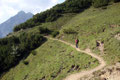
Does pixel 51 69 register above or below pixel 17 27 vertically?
below

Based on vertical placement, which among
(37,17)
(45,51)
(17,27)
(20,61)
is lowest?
(20,61)

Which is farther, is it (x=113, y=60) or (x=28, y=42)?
(x=28, y=42)

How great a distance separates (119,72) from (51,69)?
40.3 feet

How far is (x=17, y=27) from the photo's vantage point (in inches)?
2349

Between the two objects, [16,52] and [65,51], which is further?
[16,52]

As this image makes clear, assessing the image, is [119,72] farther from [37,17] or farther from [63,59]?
[37,17]

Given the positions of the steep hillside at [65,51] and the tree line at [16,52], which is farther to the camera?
the tree line at [16,52]

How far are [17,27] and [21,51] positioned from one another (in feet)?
111

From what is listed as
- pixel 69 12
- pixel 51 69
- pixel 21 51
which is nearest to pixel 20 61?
pixel 21 51

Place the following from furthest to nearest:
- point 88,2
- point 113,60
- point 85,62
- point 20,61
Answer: point 88,2 → point 20,61 → point 85,62 → point 113,60

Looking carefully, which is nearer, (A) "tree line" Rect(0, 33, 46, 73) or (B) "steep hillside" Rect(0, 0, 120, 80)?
(B) "steep hillside" Rect(0, 0, 120, 80)

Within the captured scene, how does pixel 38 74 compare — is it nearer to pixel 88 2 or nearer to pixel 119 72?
pixel 119 72

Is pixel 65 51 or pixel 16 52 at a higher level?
pixel 65 51

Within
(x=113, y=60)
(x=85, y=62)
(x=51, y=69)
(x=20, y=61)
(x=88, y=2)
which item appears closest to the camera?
(x=113, y=60)
